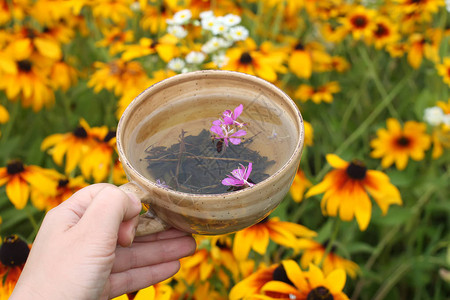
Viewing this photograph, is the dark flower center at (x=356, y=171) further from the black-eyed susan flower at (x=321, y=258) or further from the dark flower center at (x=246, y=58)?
the dark flower center at (x=246, y=58)

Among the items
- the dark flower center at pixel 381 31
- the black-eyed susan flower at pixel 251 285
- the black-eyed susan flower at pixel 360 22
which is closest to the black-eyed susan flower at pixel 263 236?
the black-eyed susan flower at pixel 251 285

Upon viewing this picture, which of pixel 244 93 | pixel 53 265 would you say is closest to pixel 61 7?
pixel 244 93

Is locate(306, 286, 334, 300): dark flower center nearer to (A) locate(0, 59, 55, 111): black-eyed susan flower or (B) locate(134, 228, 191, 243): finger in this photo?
(B) locate(134, 228, 191, 243): finger

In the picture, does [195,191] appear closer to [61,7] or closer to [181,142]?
[181,142]

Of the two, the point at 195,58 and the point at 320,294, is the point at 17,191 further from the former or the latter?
the point at 320,294

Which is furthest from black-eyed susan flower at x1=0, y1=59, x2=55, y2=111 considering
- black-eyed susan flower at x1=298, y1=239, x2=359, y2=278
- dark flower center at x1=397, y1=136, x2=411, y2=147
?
dark flower center at x1=397, y1=136, x2=411, y2=147

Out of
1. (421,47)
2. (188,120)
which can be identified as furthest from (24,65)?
(421,47)

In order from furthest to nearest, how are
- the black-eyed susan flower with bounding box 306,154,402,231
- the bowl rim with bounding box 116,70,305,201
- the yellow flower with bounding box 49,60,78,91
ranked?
the yellow flower with bounding box 49,60,78,91 → the black-eyed susan flower with bounding box 306,154,402,231 → the bowl rim with bounding box 116,70,305,201
